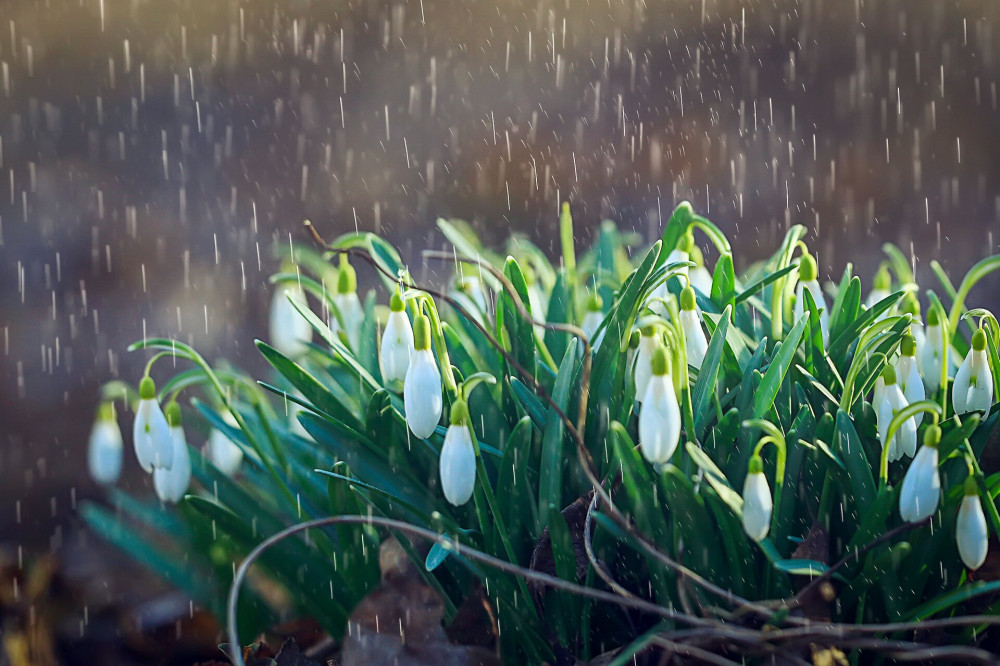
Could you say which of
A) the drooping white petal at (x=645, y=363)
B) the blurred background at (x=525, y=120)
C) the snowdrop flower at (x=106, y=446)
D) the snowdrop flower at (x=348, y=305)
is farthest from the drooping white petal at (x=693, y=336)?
the blurred background at (x=525, y=120)

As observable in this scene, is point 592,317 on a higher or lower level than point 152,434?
higher

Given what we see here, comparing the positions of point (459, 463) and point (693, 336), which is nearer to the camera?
point (459, 463)

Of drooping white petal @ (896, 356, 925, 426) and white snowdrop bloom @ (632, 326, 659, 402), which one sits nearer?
white snowdrop bloom @ (632, 326, 659, 402)

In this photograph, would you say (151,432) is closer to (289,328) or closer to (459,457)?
(289,328)

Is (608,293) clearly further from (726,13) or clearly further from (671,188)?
(726,13)

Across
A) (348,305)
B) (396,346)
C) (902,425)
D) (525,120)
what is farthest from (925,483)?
(525,120)

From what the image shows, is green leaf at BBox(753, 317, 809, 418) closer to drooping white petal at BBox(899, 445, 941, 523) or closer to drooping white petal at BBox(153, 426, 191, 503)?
drooping white petal at BBox(899, 445, 941, 523)

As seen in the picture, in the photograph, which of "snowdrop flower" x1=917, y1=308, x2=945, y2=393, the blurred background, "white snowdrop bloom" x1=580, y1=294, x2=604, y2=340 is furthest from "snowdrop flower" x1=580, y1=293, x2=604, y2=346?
the blurred background
